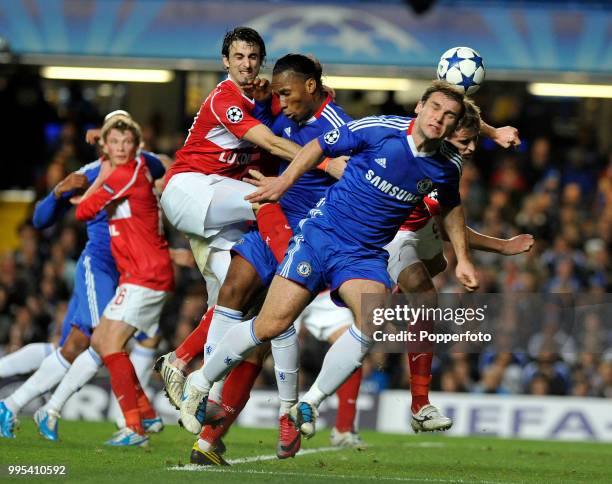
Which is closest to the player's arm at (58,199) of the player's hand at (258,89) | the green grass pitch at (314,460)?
the green grass pitch at (314,460)

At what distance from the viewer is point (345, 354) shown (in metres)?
7.46

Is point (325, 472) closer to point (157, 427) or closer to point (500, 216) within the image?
point (157, 427)

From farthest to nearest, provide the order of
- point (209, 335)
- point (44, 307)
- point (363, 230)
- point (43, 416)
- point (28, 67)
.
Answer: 1. point (28, 67)
2. point (44, 307)
3. point (43, 416)
4. point (209, 335)
5. point (363, 230)

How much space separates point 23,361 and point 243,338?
426 cm

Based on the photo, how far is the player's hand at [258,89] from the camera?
8.62m

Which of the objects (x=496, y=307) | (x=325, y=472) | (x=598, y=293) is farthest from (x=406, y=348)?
(x=598, y=293)

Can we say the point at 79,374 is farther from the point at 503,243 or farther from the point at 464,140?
the point at 464,140

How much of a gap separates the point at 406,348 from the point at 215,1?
33.5 feet

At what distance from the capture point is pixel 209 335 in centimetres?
820

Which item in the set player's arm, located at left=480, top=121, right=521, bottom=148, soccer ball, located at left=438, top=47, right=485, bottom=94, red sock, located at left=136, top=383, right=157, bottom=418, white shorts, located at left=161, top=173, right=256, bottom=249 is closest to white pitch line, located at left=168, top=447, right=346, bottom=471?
red sock, located at left=136, top=383, right=157, bottom=418

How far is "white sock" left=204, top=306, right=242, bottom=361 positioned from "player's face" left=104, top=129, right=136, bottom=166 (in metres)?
2.27

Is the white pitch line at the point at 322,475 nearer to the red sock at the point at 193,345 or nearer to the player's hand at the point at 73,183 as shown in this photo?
the red sock at the point at 193,345

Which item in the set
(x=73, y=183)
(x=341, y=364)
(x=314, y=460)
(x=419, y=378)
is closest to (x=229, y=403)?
(x=314, y=460)

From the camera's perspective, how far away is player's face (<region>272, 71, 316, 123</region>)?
8.20 metres
